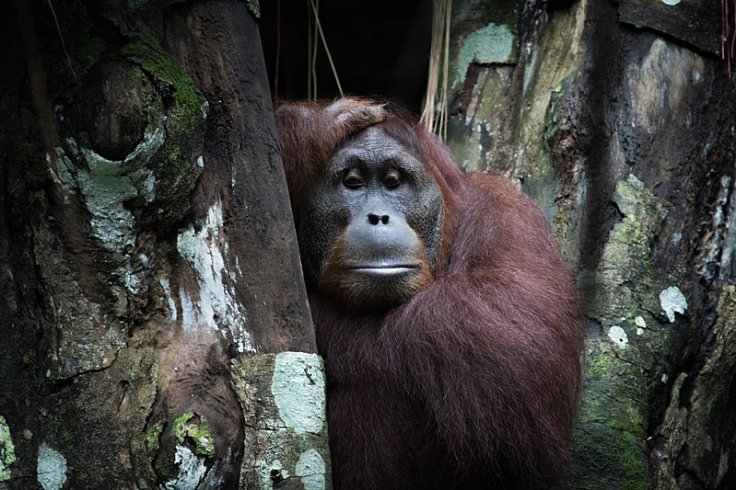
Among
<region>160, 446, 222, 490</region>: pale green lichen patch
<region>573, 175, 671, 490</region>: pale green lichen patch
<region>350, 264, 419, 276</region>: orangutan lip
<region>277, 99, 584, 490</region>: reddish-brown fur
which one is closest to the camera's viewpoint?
<region>160, 446, 222, 490</region>: pale green lichen patch

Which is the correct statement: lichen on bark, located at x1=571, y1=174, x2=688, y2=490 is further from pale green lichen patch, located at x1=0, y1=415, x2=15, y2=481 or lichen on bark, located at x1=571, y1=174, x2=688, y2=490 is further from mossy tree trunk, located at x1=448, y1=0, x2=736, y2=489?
pale green lichen patch, located at x1=0, y1=415, x2=15, y2=481

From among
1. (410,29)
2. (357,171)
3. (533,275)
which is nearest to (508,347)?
(533,275)

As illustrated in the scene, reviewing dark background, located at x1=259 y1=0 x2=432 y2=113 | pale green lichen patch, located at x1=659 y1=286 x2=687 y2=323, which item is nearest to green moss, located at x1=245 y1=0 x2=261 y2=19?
pale green lichen patch, located at x1=659 y1=286 x2=687 y2=323

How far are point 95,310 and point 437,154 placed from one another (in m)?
1.66

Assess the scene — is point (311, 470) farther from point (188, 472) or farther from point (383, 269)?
point (383, 269)

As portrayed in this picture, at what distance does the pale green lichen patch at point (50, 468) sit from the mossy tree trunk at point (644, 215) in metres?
1.77

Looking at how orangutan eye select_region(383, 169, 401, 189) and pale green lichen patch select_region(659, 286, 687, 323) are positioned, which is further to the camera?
pale green lichen patch select_region(659, 286, 687, 323)

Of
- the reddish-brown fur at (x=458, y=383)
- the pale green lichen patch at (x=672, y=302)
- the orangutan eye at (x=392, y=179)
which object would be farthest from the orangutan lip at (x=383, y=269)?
the pale green lichen patch at (x=672, y=302)

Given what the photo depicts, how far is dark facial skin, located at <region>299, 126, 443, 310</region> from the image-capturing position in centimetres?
316

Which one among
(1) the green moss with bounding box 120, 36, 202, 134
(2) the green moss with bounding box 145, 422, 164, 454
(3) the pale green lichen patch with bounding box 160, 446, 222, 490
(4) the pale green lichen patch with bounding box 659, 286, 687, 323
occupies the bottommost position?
(3) the pale green lichen patch with bounding box 160, 446, 222, 490

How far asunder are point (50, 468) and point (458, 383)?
1260mm

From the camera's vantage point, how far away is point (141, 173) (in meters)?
2.24

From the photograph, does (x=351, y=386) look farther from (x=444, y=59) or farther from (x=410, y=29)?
(x=410, y=29)

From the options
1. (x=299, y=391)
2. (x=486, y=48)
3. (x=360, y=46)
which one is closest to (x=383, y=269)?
(x=299, y=391)
